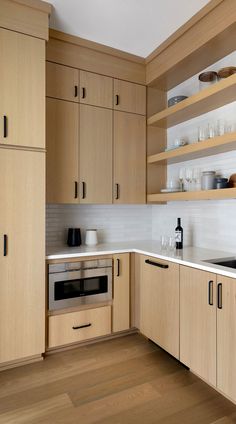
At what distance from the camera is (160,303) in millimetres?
2314

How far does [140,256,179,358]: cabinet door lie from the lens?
2137 mm

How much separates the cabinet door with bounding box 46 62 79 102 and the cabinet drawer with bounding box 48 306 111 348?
199cm

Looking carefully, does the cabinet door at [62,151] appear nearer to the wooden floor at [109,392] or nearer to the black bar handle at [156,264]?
the black bar handle at [156,264]

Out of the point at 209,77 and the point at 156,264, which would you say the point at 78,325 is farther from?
the point at 209,77

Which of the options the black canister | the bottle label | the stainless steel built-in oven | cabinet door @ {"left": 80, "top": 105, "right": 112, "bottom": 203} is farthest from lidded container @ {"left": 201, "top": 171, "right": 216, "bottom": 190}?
the black canister

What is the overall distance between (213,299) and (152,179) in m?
1.62

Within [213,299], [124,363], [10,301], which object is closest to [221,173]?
[213,299]

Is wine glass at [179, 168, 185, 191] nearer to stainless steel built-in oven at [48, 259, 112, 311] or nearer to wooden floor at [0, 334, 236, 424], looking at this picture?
stainless steel built-in oven at [48, 259, 112, 311]

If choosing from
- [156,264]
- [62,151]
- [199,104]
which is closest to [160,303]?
[156,264]

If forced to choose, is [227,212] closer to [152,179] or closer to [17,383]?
[152,179]

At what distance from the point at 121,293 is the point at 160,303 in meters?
0.47

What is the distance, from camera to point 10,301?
6.86 feet

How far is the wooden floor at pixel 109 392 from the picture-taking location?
166 centimetres

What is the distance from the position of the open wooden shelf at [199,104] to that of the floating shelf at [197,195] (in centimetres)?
76
